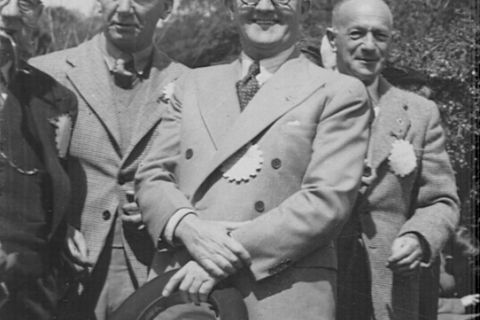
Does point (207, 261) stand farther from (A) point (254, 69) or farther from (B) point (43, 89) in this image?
(B) point (43, 89)

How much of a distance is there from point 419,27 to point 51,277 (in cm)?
383

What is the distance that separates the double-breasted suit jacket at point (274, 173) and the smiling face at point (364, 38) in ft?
1.90

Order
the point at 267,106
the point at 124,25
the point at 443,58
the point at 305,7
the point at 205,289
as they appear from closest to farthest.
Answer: the point at 205,289
the point at 267,106
the point at 305,7
the point at 124,25
the point at 443,58

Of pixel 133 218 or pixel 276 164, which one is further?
pixel 133 218

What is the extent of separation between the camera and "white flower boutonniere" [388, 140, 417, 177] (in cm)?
455

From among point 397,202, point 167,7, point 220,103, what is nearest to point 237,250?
point 220,103

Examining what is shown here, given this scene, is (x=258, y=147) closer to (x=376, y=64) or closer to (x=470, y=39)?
(x=376, y=64)

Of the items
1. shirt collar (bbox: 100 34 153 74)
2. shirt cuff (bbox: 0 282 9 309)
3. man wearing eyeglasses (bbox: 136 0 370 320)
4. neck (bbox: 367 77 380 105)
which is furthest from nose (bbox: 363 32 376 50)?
shirt cuff (bbox: 0 282 9 309)

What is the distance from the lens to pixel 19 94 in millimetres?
4281

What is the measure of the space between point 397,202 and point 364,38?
706mm

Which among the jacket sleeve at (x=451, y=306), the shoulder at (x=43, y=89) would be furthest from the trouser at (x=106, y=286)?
the jacket sleeve at (x=451, y=306)

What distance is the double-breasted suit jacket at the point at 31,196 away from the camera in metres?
4.14

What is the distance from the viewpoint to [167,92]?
452 cm

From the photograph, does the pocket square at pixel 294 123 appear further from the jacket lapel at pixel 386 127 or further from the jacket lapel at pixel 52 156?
the jacket lapel at pixel 52 156
